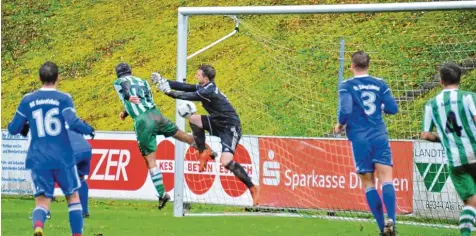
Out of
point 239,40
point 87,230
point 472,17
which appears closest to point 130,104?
point 87,230

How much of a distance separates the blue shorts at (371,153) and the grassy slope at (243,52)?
383 cm

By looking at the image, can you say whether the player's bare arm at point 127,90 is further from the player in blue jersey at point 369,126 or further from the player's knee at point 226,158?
the player in blue jersey at point 369,126

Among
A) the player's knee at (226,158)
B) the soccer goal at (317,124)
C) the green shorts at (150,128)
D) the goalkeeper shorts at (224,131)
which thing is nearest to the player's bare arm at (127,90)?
the green shorts at (150,128)

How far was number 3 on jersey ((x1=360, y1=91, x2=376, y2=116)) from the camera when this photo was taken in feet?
32.5

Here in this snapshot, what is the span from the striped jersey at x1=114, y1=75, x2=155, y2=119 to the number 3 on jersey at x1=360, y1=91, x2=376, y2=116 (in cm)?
396

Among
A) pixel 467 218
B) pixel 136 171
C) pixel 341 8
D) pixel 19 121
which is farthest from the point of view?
pixel 136 171

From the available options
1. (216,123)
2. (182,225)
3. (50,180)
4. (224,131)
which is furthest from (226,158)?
(50,180)

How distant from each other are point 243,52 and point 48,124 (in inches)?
618

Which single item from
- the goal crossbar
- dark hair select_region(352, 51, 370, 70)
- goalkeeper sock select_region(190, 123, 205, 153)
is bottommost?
goalkeeper sock select_region(190, 123, 205, 153)

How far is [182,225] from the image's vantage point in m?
12.6

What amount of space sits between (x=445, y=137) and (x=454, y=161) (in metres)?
0.24

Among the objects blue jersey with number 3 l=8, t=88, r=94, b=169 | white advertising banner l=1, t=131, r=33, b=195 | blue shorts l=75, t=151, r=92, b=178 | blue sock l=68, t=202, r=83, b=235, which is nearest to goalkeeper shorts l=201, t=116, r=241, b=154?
blue shorts l=75, t=151, r=92, b=178

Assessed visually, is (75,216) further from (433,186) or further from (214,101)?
(433,186)

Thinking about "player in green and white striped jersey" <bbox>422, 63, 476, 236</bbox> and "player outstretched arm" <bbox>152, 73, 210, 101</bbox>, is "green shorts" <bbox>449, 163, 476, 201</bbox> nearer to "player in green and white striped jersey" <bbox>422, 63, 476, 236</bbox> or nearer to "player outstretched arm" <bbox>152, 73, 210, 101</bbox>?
"player in green and white striped jersey" <bbox>422, 63, 476, 236</bbox>
